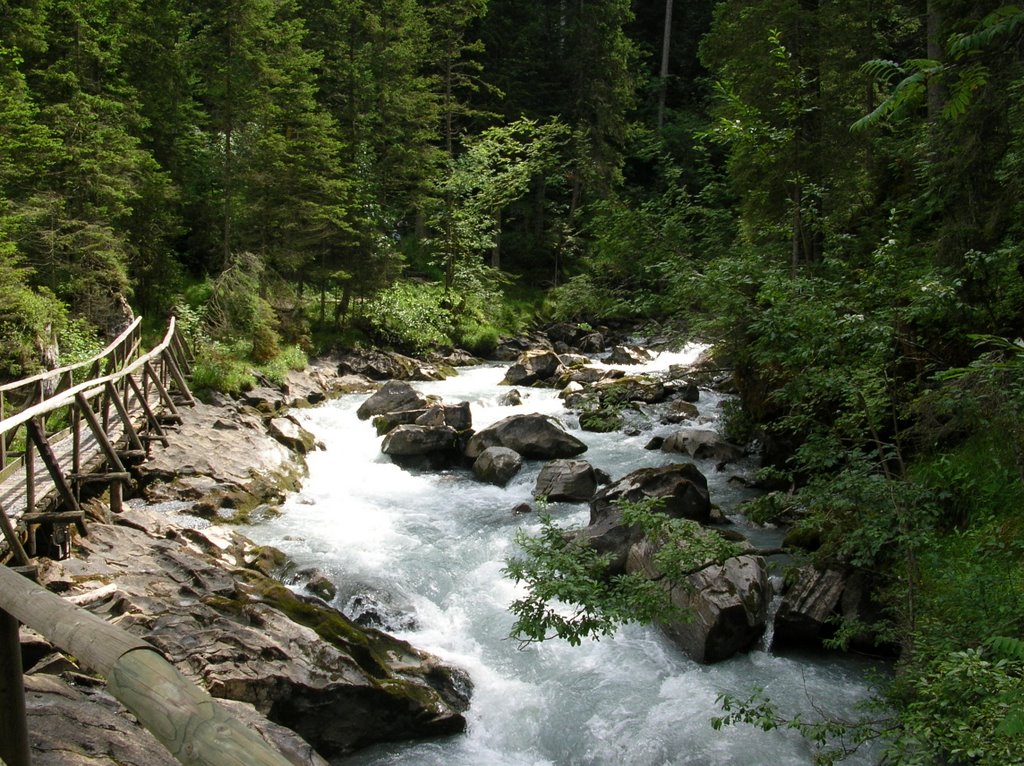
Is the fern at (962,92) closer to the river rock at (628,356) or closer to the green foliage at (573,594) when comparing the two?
the green foliage at (573,594)

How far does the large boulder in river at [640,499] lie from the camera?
1018 centimetres

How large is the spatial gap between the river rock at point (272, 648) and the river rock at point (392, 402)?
935cm

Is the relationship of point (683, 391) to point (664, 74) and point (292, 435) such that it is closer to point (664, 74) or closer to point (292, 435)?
point (292, 435)

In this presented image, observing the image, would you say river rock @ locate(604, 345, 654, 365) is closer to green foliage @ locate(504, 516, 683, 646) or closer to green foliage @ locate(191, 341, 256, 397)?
green foliage @ locate(191, 341, 256, 397)

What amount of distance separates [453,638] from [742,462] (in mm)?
7926

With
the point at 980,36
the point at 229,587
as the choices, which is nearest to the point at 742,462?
the point at 229,587

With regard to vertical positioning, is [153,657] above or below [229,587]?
above

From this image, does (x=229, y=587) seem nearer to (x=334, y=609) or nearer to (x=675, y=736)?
(x=334, y=609)

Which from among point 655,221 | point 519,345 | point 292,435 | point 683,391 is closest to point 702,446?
point 683,391

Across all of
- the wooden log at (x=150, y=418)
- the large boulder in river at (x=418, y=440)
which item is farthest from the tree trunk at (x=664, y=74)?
the wooden log at (x=150, y=418)

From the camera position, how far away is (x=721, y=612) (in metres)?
8.34

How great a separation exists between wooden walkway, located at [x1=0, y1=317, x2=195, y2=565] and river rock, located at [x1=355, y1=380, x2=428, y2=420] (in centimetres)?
478

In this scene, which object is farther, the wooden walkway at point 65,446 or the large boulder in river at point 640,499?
the large boulder in river at point 640,499

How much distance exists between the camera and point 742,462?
14.6m
